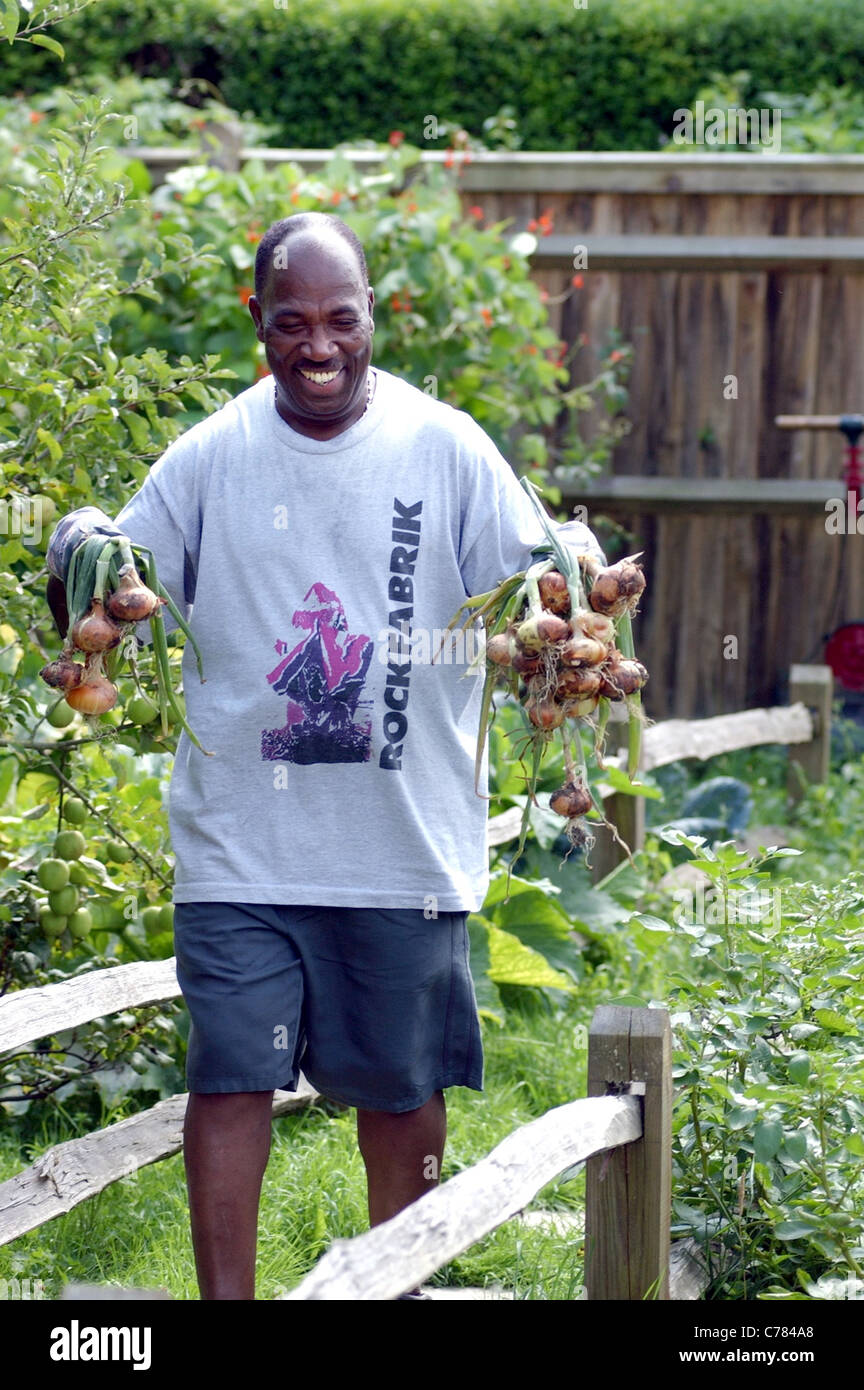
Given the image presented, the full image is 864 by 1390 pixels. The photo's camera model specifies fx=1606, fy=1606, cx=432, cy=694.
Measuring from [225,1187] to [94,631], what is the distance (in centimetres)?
82

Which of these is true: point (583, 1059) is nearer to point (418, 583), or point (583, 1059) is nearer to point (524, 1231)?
point (524, 1231)

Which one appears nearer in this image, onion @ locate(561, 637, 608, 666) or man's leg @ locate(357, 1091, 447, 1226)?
onion @ locate(561, 637, 608, 666)

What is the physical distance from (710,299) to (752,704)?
1.66 m

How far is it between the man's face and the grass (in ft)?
4.64

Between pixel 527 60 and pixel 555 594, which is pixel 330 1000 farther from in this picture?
pixel 527 60

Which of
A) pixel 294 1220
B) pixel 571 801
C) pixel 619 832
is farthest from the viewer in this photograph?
pixel 619 832

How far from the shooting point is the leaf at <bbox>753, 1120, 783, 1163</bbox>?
88.9 inches

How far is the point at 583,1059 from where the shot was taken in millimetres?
3705

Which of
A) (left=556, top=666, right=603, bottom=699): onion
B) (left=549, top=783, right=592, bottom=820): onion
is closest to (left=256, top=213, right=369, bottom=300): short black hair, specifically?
(left=556, top=666, right=603, bottom=699): onion

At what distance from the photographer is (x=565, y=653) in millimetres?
2092

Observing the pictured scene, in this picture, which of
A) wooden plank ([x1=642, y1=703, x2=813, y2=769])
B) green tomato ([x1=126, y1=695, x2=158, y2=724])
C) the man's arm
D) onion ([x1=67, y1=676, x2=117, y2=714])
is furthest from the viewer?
wooden plank ([x1=642, y1=703, x2=813, y2=769])

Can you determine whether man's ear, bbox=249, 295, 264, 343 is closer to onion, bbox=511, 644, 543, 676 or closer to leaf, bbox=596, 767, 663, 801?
onion, bbox=511, 644, 543, 676

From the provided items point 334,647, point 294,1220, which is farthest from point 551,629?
point 294,1220
